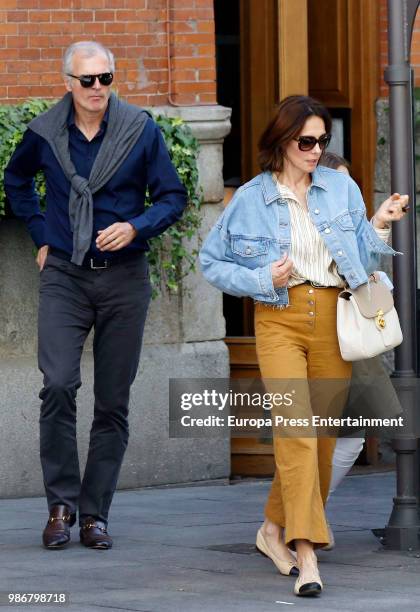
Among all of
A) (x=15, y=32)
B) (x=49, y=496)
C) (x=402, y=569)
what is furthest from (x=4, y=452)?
(x=402, y=569)

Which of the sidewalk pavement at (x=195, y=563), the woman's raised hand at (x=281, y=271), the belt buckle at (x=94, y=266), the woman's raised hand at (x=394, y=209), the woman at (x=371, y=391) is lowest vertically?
the sidewalk pavement at (x=195, y=563)

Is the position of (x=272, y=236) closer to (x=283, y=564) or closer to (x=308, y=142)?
(x=308, y=142)

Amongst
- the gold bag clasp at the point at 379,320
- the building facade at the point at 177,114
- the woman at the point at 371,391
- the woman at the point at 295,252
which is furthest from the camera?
the building facade at the point at 177,114

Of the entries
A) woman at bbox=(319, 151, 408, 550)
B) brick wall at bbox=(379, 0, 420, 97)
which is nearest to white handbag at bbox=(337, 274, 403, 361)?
woman at bbox=(319, 151, 408, 550)

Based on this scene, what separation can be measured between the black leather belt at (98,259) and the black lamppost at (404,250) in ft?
3.86

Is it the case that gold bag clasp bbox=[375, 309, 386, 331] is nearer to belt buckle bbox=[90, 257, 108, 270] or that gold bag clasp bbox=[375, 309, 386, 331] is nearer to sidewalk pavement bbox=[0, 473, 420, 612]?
sidewalk pavement bbox=[0, 473, 420, 612]

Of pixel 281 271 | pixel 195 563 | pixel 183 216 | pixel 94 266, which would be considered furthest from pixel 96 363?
pixel 183 216

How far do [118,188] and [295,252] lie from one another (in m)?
1.05

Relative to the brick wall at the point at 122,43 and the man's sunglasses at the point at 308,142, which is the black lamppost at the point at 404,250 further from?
the brick wall at the point at 122,43

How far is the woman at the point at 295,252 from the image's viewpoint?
6180 mm

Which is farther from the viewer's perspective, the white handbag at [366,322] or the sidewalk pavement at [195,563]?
the white handbag at [366,322]

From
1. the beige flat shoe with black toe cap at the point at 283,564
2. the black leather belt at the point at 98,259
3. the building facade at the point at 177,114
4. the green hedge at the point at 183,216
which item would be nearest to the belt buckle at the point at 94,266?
the black leather belt at the point at 98,259

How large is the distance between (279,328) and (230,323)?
4.06 meters

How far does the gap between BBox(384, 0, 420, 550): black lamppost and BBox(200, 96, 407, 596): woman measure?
461 millimetres
